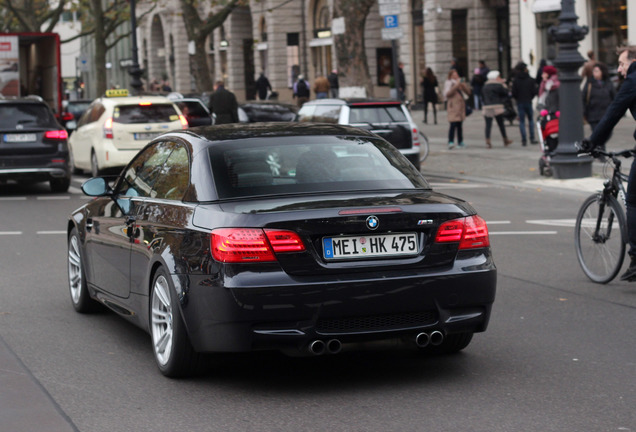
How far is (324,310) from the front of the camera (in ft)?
18.9

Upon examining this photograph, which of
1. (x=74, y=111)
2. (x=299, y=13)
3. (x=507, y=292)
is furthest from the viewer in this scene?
(x=299, y=13)

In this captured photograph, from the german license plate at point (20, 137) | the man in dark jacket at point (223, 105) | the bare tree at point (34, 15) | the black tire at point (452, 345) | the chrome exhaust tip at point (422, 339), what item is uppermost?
the bare tree at point (34, 15)

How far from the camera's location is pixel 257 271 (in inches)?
225

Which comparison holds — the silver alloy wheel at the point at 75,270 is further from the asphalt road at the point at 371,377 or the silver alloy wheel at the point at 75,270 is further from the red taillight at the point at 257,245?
the red taillight at the point at 257,245

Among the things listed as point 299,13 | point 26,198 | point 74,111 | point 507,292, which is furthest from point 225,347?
point 299,13

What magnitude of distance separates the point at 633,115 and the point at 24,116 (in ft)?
41.7

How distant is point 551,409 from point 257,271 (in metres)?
1.56

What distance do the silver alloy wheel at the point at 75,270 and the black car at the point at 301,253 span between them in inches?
67.0

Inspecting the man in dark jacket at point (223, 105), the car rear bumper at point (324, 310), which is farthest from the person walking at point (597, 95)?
the car rear bumper at point (324, 310)

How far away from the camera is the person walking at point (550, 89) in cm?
2117

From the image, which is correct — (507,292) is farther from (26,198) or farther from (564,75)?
(26,198)

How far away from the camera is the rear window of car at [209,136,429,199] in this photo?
6.30m

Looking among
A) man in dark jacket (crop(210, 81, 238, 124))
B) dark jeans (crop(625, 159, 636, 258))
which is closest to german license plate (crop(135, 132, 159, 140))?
man in dark jacket (crop(210, 81, 238, 124))

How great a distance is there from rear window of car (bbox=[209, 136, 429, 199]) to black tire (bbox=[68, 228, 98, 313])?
2252 mm
